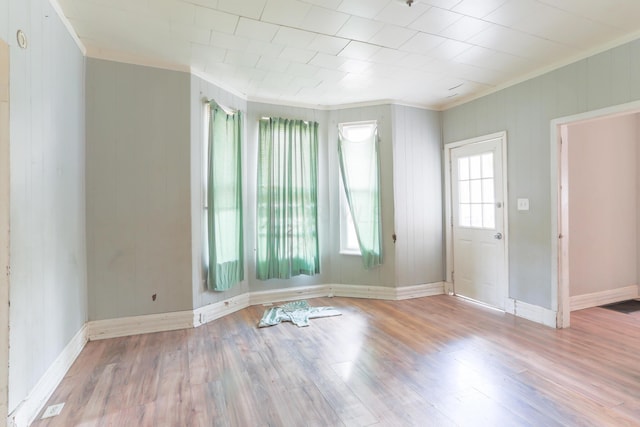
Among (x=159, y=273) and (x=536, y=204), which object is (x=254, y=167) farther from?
(x=536, y=204)

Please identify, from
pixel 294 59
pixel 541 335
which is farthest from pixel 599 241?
pixel 294 59

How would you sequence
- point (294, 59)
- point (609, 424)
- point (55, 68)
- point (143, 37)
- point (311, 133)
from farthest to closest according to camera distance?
point (311, 133)
point (294, 59)
point (143, 37)
point (55, 68)
point (609, 424)

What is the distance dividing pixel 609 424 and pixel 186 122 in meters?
3.91

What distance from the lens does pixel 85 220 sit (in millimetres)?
2816

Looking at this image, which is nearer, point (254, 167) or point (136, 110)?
point (136, 110)

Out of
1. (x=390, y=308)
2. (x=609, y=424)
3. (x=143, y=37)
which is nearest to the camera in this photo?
(x=609, y=424)

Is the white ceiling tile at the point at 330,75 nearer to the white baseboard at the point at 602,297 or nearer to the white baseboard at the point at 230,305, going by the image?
the white baseboard at the point at 230,305

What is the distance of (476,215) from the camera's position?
407cm

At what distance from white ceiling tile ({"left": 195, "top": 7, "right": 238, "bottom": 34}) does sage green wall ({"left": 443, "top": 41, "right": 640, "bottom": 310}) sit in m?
3.07

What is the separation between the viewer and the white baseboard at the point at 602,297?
3.71 m

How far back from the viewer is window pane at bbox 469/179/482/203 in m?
4.01

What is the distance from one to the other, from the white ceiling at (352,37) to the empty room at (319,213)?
0.08 ft

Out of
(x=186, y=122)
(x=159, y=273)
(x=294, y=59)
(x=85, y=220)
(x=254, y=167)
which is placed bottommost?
(x=159, y=273)

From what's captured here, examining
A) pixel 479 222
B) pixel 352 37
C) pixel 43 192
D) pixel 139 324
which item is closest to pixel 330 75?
pixel 352 37
